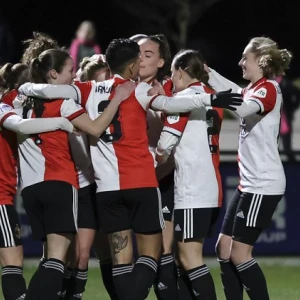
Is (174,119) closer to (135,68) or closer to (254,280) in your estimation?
(135,68)

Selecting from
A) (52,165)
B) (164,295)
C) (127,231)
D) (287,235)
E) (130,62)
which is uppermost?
(130,62)

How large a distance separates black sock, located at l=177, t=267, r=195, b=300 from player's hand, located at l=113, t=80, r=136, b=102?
142 centimetres

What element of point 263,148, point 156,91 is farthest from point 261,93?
point 156,91

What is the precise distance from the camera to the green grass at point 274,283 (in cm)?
901

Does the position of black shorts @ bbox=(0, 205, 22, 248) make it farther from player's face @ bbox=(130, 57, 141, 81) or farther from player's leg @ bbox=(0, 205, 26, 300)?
player's face @ bbox=(130, 57, 141, 81)

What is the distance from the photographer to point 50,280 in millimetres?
7066

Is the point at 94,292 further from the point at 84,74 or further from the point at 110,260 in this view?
the point at 84,74

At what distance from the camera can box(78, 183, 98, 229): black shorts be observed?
7.76 m

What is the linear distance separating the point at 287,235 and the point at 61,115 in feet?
15.6

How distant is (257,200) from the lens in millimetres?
7617

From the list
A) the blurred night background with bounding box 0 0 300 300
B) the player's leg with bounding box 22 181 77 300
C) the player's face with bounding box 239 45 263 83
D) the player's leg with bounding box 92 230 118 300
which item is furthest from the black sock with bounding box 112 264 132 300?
the blurred night background with bounding box 0 0 300 300

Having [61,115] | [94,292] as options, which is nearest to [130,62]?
[61,115]

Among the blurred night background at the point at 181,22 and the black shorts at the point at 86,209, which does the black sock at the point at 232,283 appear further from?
the blurred night background at the point at 181,22

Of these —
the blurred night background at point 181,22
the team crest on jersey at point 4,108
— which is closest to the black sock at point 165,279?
the team crest on jersey at point 4,108
